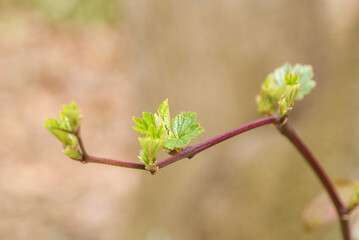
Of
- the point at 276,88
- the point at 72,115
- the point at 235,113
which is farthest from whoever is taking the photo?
the point at 235,113

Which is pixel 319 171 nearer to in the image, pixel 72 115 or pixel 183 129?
pixel 183 129

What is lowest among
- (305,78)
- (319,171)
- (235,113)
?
(235,113)

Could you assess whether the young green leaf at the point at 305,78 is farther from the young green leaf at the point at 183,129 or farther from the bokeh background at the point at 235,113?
the bokeh background at the point at 235,113

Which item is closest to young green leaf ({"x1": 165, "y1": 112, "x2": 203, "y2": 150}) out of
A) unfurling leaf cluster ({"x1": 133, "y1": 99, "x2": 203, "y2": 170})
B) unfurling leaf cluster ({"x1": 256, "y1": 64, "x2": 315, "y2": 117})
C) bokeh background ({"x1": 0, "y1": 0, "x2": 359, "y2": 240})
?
unfurling leaf cluster ({"x1": 133, "y1": 99, "x2": 203, "y2": 170})

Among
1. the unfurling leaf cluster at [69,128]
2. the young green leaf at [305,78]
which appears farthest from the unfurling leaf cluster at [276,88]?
the unfurling leaf cluster at [69,128]

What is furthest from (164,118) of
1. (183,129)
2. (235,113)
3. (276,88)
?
(235,113)

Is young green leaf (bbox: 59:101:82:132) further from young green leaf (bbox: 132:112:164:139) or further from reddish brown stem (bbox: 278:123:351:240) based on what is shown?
reddish brown stem (bbox: 278:123:351:240)
